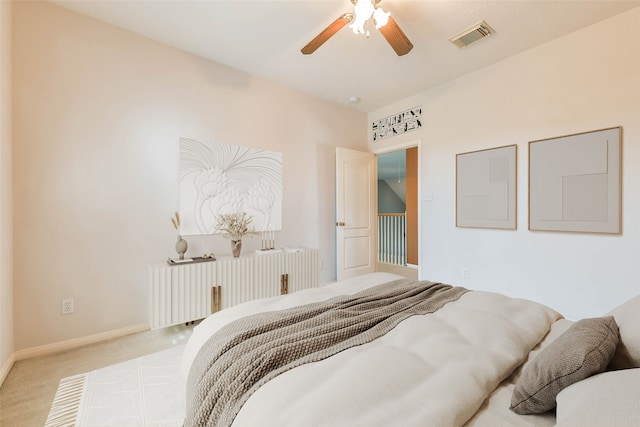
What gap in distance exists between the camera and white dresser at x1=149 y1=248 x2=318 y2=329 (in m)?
2.31

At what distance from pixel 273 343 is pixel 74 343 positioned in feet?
7.75

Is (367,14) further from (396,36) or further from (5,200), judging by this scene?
(5,200)

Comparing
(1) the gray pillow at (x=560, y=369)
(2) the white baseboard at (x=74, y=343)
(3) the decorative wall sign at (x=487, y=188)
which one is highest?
(3) the decorative wall sign at (x=487, y=188)

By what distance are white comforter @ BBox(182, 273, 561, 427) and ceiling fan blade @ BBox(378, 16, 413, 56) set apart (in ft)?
6.47

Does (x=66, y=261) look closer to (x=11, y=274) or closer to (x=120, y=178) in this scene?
(x=11, y=274)

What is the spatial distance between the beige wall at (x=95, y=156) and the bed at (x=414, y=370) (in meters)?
1.74

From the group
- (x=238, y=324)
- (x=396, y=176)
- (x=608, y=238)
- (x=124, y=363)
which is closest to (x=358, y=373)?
(x=238, y=324)

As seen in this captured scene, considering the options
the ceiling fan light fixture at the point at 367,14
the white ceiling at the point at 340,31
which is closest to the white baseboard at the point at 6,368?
the white ceiling at the point at 340,31

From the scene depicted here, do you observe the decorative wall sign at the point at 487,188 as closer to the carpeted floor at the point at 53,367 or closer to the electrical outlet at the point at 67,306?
the carpeted floor at the point at 53,367

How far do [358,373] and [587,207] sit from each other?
293 cm

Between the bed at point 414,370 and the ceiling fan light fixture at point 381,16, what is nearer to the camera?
the bed at point 414,370

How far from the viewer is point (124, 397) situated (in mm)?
1607

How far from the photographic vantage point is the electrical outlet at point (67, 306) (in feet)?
7.27

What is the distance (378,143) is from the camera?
4.36 m
